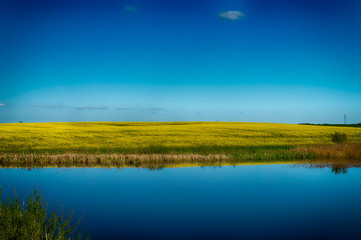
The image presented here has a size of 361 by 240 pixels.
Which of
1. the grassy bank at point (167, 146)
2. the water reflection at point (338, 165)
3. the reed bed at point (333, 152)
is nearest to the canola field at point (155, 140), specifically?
the grassy bank at point (167, 146)

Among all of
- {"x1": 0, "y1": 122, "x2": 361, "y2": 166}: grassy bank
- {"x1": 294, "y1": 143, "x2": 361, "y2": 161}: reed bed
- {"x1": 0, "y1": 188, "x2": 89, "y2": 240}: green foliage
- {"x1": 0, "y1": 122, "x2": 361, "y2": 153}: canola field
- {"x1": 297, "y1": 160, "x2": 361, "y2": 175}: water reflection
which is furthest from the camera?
{"x1": 0, "y1": 122, "x2": 361, "y2": 153}: canola field

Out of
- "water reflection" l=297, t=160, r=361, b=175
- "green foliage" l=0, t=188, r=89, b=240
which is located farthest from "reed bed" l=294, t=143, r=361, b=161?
"green foliage" l=0, t=188, r=89, b=240

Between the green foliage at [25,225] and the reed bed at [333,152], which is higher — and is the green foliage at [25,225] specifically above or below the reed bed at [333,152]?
above

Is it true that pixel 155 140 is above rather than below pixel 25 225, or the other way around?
above

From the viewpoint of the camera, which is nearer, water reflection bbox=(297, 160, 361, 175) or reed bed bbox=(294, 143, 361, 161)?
water reflection bbox=(297, 160, 361, 175)

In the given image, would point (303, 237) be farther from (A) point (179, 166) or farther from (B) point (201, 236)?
(A) point (179, 166)

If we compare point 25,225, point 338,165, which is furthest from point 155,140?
point 25,225

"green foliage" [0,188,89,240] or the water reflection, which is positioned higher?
"green foliage" [0,188,89,240]

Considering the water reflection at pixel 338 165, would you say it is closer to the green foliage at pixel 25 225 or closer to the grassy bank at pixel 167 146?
the grassy bank at pixel 167 146

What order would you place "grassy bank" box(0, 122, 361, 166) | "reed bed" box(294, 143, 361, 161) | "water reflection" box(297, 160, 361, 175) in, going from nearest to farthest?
"water reflection" box(297, 160, 361, 175), "grassy bank" box(0, 122, 361, 166), "reed bed" box(294, 143, 361, 161)

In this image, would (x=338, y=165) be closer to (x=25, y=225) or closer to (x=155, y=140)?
(x=155, y=140)

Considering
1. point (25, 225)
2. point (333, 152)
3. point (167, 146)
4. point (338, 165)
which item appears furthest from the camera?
point (167, 146)

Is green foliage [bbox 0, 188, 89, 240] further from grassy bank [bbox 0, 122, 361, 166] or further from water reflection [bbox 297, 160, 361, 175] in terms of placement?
water reflection [bbox 297, 160, 361, 175]

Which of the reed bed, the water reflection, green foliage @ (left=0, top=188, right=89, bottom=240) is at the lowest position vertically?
the water reflection
